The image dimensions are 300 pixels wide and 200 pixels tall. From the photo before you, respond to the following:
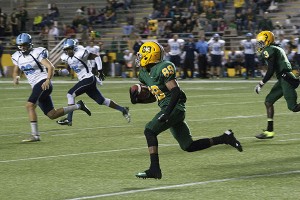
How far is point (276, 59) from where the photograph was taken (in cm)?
1317

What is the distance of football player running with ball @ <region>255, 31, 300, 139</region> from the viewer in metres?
13.0

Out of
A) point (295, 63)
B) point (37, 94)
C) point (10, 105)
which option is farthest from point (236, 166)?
point (295, 63)

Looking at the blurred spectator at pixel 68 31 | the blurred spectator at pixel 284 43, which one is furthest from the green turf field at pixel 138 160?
the blurred spectator at pixel 68 31

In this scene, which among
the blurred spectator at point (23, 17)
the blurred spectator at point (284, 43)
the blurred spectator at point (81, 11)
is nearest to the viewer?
the blurred spectator at point (284, 43)

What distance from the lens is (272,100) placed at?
1330cm

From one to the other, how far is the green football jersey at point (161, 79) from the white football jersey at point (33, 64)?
193 inches

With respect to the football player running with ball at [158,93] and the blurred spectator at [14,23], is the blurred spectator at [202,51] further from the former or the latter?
the football player running with ball at [158,93]

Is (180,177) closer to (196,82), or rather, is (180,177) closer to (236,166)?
(236,166)

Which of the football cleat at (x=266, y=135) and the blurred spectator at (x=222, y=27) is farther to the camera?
the blurred spectator at (x=222, y=27)

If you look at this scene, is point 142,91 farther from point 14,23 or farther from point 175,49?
point 14,23

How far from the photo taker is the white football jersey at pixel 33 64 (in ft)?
45.4

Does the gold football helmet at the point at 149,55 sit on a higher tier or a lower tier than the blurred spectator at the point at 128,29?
higher

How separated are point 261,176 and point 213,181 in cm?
60

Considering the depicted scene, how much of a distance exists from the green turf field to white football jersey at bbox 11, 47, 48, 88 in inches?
40.7
